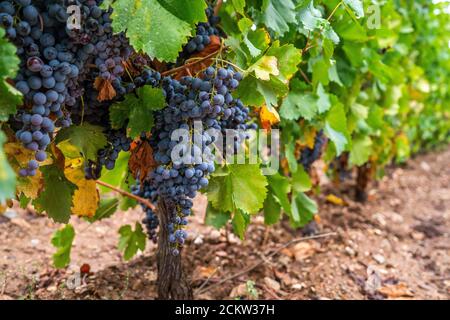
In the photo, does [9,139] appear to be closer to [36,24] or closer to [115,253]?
[36,24]

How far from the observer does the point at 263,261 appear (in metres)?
3.13

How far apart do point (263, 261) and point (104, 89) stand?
70.3 inches

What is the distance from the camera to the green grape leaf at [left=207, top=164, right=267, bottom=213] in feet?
6.62

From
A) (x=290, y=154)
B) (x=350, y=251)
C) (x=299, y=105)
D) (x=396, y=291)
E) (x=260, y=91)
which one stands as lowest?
(x=396, y=291)

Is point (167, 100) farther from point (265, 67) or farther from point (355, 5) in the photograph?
point (355, 5)

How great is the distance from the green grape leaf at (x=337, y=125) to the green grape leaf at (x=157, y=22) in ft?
4.26

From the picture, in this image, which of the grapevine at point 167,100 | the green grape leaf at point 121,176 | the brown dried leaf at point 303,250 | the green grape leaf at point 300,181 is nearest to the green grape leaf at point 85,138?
the grapevine at point 167,100

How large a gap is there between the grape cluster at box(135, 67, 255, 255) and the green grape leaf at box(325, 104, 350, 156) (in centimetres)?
93

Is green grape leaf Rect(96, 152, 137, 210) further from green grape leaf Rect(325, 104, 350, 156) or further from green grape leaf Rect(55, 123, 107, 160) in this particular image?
green grape leaf Rect(325, 104, 350, 156)

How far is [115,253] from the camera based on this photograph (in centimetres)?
336

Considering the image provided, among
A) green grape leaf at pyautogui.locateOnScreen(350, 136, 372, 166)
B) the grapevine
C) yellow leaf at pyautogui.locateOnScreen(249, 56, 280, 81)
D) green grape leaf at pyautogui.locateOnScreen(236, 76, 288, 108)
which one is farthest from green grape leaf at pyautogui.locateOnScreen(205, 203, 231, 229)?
green grape leaf at pyautogui.locateOnScreen(350, 136, 372, 166)

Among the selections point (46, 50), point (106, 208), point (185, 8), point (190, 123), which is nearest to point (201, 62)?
point (190, 123)

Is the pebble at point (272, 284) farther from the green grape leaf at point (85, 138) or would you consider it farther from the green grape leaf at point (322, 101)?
the green grape leaf at point (85, 138)
